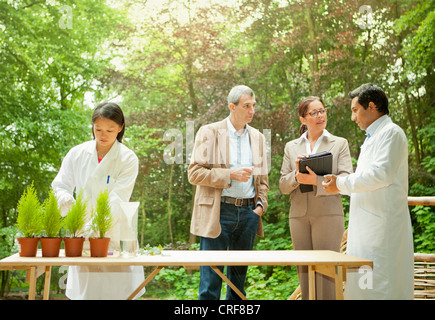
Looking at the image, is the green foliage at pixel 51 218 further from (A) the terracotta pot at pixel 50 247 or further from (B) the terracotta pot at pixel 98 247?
(B) the terracotta pot at pixel 98 247

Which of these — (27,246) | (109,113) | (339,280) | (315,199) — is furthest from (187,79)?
(339,280)

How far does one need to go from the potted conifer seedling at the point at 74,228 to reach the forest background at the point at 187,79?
4.14m

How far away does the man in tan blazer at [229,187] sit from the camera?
2635 mm

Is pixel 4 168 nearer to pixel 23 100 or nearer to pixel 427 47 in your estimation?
pixel 23 100

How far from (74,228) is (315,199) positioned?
140 centimetres

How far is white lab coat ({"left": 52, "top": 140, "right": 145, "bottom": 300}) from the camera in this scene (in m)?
2.25

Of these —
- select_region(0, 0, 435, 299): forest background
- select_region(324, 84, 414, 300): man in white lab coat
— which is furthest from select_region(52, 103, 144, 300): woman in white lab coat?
select_region(0, 0, 435, 299): forest background

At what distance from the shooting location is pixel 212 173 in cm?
267

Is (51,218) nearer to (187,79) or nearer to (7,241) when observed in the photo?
(7,241)

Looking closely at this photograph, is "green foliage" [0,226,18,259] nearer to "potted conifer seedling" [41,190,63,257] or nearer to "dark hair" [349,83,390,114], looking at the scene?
"potted conifer seedling" [41,190,63,257]

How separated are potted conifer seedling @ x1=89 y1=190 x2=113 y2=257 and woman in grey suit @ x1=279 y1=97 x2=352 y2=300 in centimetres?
116
